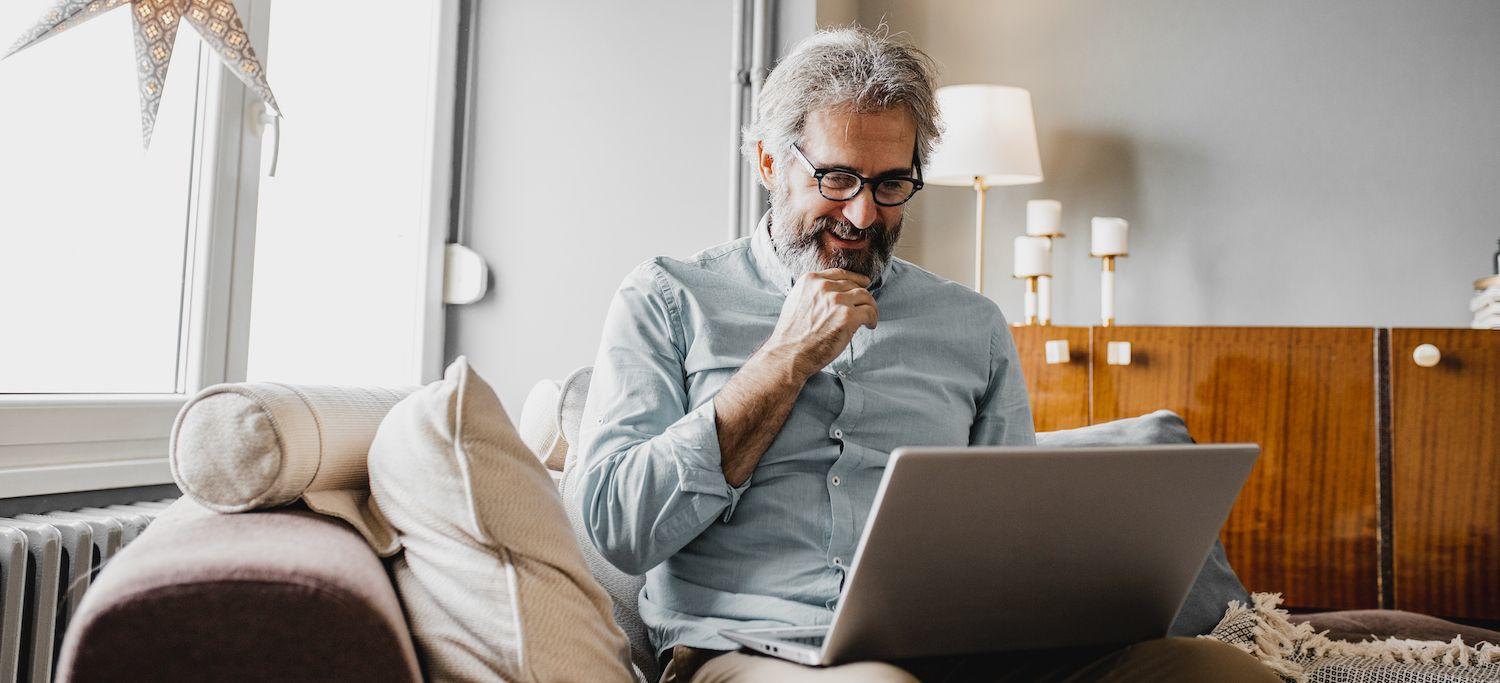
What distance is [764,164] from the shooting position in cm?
145

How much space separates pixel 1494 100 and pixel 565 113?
7.59ft

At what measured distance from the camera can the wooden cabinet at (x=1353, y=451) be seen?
206 cm

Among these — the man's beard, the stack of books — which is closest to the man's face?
the man's beard

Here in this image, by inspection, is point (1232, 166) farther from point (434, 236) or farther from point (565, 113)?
point (434, 236)

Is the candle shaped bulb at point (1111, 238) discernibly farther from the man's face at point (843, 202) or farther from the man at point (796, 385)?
the man's face at point (843, 202)

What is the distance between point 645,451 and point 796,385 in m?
0.18

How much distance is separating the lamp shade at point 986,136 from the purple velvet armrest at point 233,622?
82.5 inches

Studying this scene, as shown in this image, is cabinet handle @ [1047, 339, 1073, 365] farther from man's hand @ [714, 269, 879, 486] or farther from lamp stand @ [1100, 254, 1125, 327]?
man's hand @ [714, 269, 879, 486]

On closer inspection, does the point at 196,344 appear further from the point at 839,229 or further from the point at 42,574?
the point at 839,229

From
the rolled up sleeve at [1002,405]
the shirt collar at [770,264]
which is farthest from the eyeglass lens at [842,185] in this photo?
the rolled up sleeve at [1002,405]

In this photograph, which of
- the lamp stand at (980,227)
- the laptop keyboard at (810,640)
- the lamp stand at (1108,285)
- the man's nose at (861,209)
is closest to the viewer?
the laptop keyboard at (810,640)

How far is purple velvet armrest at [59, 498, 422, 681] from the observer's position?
2.15ft

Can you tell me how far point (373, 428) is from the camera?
98cm

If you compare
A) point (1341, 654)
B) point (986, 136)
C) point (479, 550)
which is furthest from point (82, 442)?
point (986, 136)
